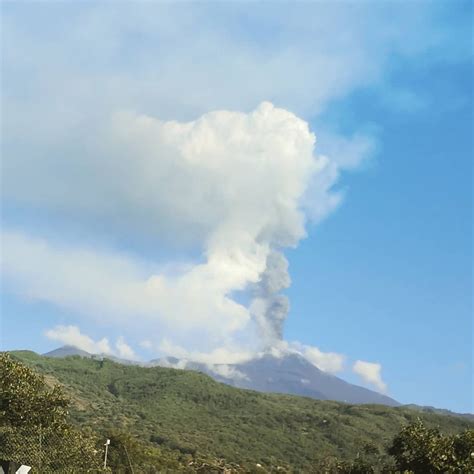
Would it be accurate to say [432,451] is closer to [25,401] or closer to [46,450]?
[46,450]

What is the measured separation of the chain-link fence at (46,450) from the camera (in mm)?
50625

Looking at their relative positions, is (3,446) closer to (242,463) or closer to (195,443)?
(242,463)

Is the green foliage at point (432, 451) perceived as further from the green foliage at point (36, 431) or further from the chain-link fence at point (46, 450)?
the green foliage at point (36, 431)

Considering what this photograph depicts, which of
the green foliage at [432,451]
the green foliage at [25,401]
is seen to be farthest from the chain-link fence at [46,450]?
the green foliage at [432,451]

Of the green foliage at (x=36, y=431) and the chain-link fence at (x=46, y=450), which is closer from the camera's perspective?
the chain-link fence at (x=46, y=450)

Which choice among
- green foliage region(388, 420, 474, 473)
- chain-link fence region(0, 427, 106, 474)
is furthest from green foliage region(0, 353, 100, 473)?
green foliage region(388, 420, 474, 473)

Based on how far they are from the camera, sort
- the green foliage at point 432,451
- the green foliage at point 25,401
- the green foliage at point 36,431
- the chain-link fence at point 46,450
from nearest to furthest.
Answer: the green foliage at point 432,451 → the chain-link fence at point 46,450 → the green foliage at point 36,431 → the green foliage at point 25,401

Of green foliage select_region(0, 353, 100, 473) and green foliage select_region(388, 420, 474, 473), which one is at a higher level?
green foliage select_region(388, 420, 474, 473)

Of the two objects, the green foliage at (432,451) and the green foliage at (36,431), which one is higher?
the green foliage at (432,451)

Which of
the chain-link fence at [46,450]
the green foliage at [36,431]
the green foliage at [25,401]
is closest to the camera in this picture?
the chain-link fence at [46,450]

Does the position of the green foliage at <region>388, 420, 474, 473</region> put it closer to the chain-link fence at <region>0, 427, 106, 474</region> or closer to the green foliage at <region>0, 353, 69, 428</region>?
the chain-link fence at <region>0, 427, 106, 474</region>

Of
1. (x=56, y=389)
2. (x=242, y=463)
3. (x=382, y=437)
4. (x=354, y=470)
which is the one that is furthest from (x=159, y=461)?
(x=382, y=437)

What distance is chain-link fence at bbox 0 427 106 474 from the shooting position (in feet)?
166

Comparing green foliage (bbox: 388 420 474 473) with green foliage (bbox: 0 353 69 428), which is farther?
green foliage (bbox: 0 353 69 428)
